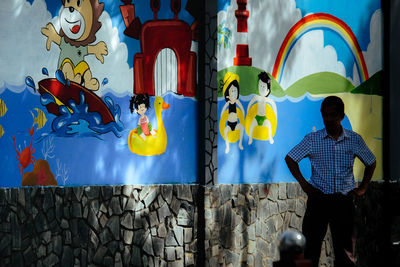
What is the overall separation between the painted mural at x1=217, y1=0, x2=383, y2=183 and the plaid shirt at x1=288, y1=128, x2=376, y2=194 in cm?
203

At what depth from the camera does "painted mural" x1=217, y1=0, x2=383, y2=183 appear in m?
7.98

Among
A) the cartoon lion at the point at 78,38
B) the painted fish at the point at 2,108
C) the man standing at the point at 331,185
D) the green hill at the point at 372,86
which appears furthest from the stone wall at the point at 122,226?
the green hill at the point at 372,86

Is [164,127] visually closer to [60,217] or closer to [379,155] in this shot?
[60,217]

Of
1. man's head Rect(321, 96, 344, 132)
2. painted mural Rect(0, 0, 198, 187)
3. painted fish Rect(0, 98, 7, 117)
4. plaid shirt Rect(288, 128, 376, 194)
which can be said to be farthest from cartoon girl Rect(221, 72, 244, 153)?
painted fish Rect(0, 98, 7, 117)

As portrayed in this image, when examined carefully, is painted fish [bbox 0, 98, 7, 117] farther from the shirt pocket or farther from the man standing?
the shirt pocket

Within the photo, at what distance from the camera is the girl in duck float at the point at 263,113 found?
8141 mm

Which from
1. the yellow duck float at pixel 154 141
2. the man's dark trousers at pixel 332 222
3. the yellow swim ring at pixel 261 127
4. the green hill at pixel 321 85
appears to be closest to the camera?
the man's dark trousers at pixel 332 222

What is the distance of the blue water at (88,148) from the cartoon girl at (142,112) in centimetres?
6

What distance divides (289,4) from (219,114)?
1913 millimetres

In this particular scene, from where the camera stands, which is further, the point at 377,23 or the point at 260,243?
the point at 377,23

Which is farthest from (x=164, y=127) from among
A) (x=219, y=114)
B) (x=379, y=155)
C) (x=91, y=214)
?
(x=379, y=155)

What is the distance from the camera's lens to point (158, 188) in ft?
25.2

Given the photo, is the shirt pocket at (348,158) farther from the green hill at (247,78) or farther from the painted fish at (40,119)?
the painted fish at (40,119)

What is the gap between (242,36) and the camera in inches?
318
